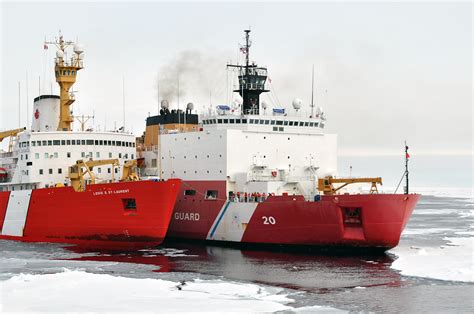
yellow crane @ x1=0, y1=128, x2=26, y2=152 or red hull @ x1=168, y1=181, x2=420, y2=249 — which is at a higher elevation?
yellow crane @ x1=0, y1=128, x2=26, y2=152

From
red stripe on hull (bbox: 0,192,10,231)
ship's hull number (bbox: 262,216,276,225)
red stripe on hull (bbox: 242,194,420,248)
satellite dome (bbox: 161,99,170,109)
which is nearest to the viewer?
red stripe on hull (bbox: 242,194,420,248)

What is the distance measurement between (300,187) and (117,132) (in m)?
10.0

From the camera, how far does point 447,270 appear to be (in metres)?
23.1

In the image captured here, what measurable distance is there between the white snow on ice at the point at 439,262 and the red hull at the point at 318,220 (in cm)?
128

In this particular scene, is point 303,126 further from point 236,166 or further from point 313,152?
point 236,166

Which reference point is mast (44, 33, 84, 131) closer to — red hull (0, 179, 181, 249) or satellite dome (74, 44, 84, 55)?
satellite dome (74, 44, 84, 55)

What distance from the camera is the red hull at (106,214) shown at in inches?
1125

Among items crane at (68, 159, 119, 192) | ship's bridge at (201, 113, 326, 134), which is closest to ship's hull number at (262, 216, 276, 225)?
A: ship's bridge at (201, 113, 326, 134)

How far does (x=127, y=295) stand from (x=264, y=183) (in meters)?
11.0

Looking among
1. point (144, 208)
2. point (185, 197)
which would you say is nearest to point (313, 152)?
point (185, 197)

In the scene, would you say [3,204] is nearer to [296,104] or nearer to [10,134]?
[10,134]

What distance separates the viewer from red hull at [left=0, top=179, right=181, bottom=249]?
2858 cm

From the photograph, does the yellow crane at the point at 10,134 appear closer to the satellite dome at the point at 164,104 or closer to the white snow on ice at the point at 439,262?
the satellite dome at the point at 164,104

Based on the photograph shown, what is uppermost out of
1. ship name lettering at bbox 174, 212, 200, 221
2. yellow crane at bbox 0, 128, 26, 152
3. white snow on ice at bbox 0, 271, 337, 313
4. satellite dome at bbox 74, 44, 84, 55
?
satellite dome at bbox 74, 44, 84, 55
